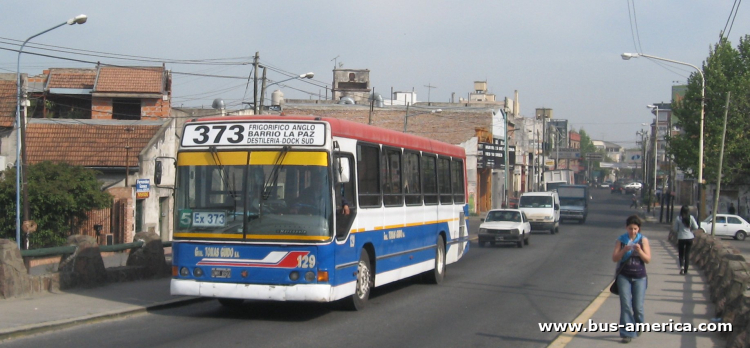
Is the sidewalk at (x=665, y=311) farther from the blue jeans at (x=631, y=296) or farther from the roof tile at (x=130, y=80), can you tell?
the roof tile at (x=130, y=80)

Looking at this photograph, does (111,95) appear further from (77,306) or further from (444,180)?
(77,306)

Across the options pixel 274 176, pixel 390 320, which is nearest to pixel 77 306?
pixel 274 176

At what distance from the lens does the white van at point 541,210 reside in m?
39.9

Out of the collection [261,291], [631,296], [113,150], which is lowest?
[261,291]

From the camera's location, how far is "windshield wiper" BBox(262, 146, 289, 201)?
10.9m

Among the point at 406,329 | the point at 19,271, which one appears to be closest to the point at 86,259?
the point at 19,271

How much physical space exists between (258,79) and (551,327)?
2384cm

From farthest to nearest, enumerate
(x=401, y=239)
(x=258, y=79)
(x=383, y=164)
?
(x=258, y=79) → (x=401, y=239) → (x=383, y=164)

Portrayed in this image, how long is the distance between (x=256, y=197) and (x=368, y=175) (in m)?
2.37

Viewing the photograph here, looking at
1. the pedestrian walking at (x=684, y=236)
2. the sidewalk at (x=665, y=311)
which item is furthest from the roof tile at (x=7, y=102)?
the pedestrian walking at (x=684, y=236)

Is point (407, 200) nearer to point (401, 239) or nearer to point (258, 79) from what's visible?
point (401, 239)

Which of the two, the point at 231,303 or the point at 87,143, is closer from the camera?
the point at 231,303

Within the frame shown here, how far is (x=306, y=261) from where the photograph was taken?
10727 millimetres

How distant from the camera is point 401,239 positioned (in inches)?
563
